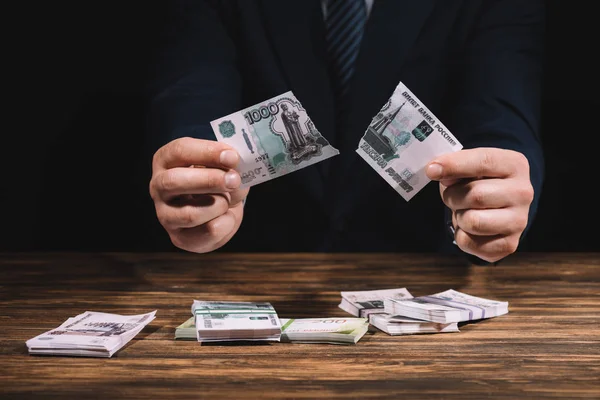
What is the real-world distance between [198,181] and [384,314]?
52 cm

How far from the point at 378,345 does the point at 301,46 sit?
1333mm

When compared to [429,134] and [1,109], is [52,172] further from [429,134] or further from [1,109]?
[429,134]

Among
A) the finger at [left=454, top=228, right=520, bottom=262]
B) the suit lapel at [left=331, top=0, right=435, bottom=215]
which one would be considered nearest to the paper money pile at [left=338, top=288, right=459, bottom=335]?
the finger at [left=454, top=228, right=520, bottom=262]

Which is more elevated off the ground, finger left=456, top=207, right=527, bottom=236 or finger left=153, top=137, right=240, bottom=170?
finger left=153, top=137, right=240, bottom=170

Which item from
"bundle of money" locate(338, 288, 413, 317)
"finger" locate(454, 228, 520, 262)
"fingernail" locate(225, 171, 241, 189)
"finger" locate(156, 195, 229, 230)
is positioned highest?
"fingernail" locate(225, 171, 241, 189)

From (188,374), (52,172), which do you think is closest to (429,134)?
(188,374)

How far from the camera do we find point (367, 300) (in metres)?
1.55

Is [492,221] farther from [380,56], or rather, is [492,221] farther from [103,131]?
[103,131]

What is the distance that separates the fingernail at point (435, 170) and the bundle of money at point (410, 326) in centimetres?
34

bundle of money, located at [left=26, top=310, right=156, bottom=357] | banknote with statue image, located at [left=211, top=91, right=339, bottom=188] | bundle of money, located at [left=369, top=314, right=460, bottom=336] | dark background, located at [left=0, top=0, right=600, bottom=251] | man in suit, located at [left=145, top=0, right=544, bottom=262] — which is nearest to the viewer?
bundle of money, located at [left=26, top=310, right=156, bottom=357]

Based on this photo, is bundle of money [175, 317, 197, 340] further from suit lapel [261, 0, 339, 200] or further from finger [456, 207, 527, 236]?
suit lapel [261, 0, 339, 200]

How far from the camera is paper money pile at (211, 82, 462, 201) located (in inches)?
61.5

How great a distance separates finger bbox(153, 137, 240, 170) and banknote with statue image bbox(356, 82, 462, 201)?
0.34 meters

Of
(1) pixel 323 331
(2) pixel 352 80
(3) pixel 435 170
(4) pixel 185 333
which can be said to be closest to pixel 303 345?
(1) pixel 323 331
